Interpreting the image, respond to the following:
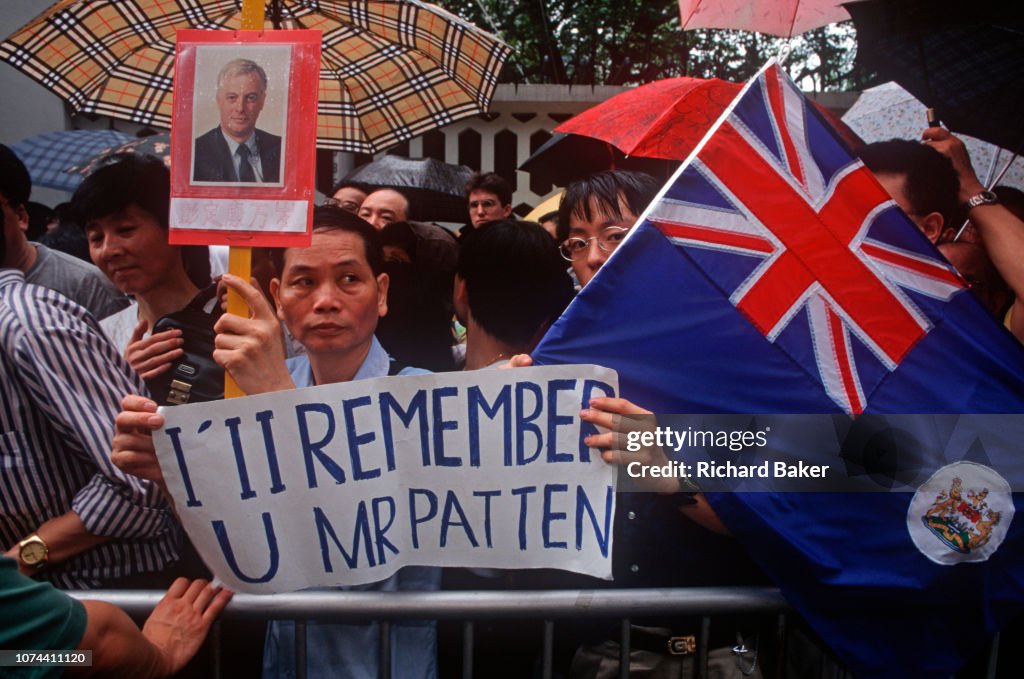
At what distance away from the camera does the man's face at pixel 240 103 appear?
1.81 meters

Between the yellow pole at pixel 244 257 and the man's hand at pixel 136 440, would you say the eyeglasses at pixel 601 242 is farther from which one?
the man's hand at pixel 136 440

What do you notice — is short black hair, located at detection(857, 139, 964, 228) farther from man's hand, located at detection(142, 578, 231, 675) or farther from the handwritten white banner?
man's hand, located at detection(142, 578, 231, 675)

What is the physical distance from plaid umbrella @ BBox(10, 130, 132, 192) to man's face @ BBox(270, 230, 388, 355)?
4.28 m

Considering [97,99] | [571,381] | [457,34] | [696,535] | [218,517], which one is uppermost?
[457,34]

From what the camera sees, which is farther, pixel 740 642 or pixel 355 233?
pixel 355 233

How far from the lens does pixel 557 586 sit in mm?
2041

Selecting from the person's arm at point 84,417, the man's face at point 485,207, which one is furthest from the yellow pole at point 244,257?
the man's face at point 485,207

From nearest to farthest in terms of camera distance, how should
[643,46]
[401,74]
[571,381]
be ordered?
[571,381] → [401,74] → [643,46]

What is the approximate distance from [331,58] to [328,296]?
134cm

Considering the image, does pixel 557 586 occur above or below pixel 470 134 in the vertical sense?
below

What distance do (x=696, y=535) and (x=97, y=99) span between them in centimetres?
255

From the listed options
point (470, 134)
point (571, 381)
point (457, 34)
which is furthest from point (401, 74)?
point (470, 134)

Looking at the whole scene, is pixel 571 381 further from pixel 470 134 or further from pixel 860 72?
pixel 470 134

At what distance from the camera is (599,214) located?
2557 millimetres
